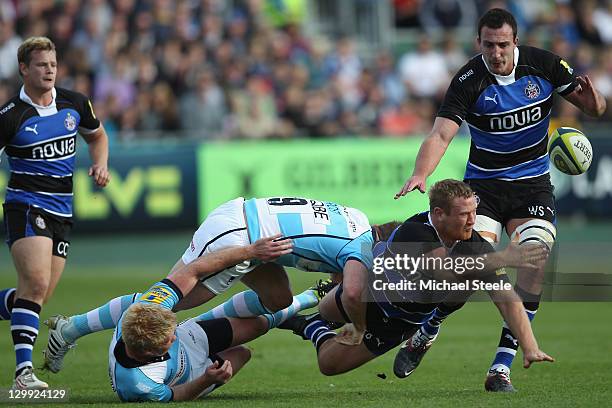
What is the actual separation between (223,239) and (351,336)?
1.14 metres

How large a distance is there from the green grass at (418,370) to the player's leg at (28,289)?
39 centimetres

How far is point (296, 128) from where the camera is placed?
19844 mm

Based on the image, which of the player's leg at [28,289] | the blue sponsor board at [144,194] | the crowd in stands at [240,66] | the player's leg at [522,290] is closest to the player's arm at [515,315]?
the player's leg at [522,290]

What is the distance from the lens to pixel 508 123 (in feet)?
28.6

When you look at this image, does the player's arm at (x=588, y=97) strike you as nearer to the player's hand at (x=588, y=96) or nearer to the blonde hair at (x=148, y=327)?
the player's hand at (x=588, y=96)

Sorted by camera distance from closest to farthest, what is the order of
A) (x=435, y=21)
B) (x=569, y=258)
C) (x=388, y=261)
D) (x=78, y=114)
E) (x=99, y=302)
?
(x=388, y=261), (x=78, y=114), (x=99, y=302), (x=569, y=258), (x=435, y=21)

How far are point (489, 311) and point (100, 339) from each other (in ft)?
17.6

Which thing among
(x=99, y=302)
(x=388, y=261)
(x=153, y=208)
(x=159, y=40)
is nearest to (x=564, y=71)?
(x=388, y=261)

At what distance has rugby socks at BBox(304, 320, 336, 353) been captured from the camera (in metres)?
8.36

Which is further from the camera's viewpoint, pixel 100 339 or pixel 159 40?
pixel 159 40

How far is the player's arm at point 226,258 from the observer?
7613 millimetres

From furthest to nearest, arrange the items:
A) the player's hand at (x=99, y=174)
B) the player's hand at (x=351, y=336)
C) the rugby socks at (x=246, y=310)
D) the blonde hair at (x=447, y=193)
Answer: the player's hand at (x=99, y=174)
the rugby socks at (x=246, y=310)
the player's hand at (x=351, y=336)
the blonde hair at (x=447, y=193)

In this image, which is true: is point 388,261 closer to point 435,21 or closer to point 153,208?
point 153,208

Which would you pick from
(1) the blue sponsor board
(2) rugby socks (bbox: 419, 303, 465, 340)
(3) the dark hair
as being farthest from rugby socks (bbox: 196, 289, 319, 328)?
(1) the blue sponsor board
